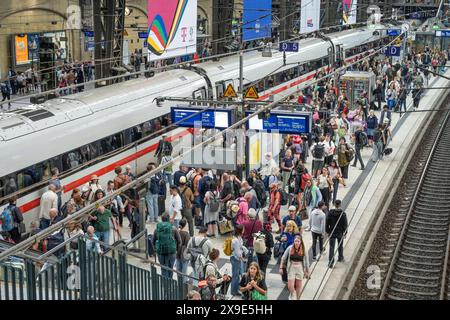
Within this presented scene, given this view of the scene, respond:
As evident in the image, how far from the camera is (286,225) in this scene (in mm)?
14695

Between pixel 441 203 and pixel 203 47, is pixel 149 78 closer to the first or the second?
pixel 441 203

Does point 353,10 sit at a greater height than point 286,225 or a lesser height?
greater

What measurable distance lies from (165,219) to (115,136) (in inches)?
296

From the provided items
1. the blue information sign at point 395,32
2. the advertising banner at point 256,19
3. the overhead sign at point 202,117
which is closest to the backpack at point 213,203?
the overhead sign at point 202,117

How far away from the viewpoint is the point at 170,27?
76.2 feet

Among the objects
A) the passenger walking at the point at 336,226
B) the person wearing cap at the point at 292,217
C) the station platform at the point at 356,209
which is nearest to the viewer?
the station platform at the point at 356,209

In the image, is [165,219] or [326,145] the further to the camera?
[326,145]

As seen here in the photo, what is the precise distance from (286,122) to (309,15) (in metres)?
18.5

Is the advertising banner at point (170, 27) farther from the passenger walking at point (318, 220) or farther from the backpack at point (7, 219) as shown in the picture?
the passenger walking at point (318, 220)

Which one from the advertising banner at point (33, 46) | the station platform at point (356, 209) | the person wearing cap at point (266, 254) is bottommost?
the station platform at point (356, 209)

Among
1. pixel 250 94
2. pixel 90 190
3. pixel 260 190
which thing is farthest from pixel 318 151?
pixel 90 190

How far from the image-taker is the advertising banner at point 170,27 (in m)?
22.5

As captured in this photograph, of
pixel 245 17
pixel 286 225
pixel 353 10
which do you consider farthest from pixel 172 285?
pixel 353 10

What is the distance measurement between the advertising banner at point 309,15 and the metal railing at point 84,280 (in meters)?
26.8
